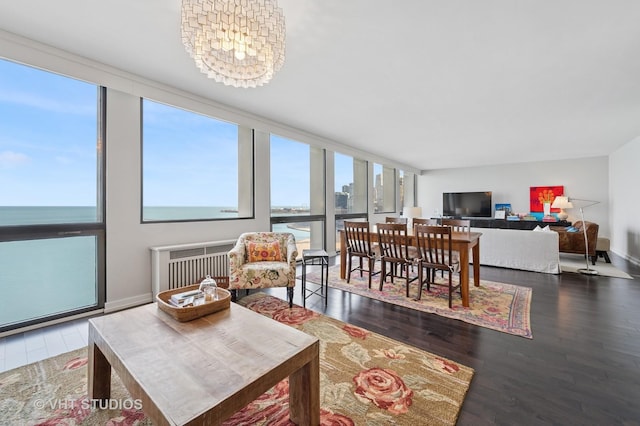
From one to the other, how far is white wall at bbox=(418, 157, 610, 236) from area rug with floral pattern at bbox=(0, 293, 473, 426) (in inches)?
326

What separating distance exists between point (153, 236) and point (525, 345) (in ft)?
12.7

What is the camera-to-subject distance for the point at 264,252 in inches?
129

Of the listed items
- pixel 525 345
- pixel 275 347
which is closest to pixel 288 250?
pixel 275 347

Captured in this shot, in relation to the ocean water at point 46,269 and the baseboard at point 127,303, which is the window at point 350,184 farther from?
the ocean water at point 46,269

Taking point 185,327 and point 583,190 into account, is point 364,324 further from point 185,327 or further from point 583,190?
point 583,190

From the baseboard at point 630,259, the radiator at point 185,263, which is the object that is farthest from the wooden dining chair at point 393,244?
the baseboard at point 630,259

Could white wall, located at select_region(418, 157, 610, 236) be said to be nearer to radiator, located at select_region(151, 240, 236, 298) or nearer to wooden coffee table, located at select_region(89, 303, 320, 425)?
radiator, located at select_region(151, 240, 236, 298)

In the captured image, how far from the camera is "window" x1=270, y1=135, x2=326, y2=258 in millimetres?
4680

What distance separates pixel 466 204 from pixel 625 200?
3.62m

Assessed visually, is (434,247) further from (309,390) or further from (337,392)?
(309,390)

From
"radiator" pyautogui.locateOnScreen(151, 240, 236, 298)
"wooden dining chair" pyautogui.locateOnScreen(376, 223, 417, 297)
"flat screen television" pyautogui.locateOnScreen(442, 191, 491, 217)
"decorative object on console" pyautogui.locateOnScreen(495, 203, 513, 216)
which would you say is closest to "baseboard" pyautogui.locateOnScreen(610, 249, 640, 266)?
"decorative object on console" pyautogui.locateOnScreen(495, 203, 513, 216)

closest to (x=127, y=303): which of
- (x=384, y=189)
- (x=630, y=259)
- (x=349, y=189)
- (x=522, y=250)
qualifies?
(x=349, y=189)

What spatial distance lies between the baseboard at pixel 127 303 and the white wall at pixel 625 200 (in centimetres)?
806

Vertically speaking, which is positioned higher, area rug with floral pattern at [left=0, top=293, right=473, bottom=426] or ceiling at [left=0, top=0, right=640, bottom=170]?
ceiling at [left=0, top=0, right=640, bottom=170]
